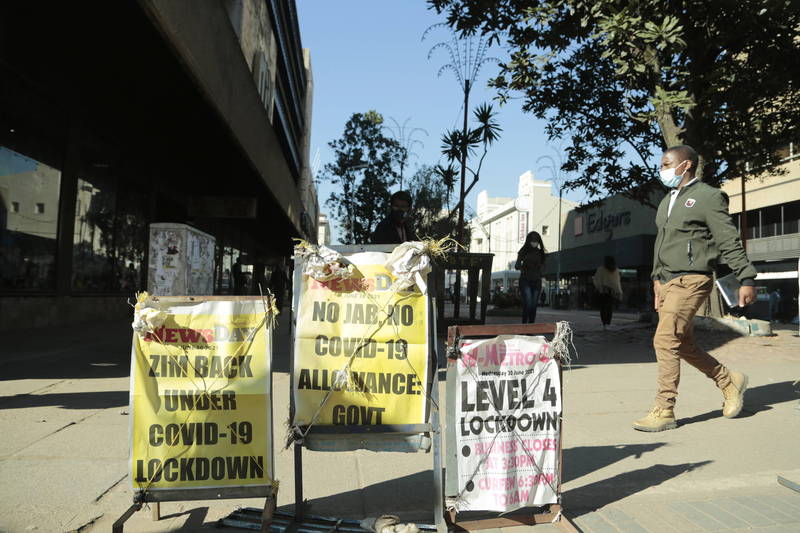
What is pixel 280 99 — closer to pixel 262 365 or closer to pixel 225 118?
Result: pixel 225 118

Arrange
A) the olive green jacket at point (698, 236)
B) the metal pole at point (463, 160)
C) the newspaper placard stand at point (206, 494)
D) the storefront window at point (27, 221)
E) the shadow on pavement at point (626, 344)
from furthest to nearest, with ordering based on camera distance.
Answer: the metal pole at point (463, 160) < the storefront window at point (27, 221) < the shadow on pavement at point (626, 344) < the olive green jacket at point (698, 236) < the newspaper placard stand at point (206, 494)

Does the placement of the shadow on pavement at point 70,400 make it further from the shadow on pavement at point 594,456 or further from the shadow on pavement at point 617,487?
the shadow on pavement at point 617,487

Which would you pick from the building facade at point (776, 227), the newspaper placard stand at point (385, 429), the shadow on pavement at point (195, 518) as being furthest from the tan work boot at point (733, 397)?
the building facade at point (776, 227)

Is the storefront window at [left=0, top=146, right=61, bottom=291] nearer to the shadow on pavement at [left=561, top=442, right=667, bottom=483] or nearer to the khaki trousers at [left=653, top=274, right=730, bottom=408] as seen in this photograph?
the shadow on pavement at [left=561, top=442, right=667, bottom=483]

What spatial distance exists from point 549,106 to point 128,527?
38.5ft

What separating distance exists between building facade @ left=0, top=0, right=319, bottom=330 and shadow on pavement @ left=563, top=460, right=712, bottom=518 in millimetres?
5559

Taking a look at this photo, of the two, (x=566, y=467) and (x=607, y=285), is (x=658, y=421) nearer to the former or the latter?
(x=566, y=467)

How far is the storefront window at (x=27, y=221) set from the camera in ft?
29.7

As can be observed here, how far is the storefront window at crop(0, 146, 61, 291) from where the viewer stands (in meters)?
9.04

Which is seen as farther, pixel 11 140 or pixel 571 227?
pixel 571 227

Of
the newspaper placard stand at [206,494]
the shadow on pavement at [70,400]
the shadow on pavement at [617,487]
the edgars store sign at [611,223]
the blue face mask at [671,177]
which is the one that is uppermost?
the edgars store sign at [611,223]

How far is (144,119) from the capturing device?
11273 mm

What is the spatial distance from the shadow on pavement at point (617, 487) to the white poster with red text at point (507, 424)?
14.8 inches

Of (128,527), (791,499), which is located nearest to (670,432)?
(791,499)
